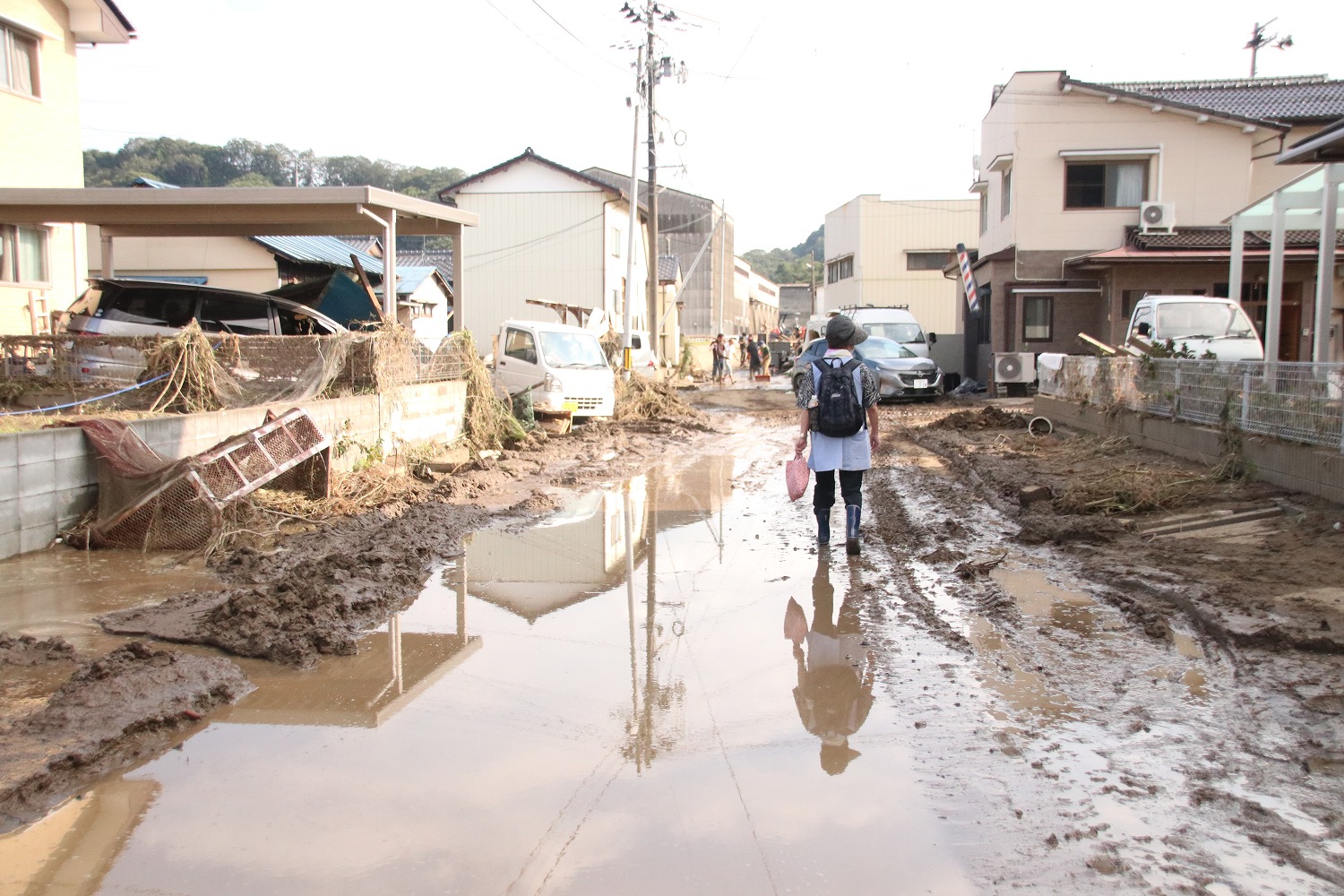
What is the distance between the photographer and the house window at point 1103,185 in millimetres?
24391

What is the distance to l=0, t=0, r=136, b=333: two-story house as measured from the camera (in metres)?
15.0

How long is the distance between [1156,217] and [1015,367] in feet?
17.0

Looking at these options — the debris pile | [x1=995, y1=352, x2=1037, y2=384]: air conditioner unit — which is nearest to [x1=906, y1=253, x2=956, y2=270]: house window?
[x1=995, y1=352, x2=1037, y2=384]: air conditioner unit

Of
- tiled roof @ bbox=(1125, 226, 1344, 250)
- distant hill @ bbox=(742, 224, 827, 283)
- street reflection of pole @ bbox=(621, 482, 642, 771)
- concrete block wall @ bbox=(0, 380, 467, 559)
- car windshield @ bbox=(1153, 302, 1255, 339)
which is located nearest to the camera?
street reflection of pole @ bbox=(621, 482, 642, 771)

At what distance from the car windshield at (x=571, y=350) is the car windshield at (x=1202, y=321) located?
29.7 feet

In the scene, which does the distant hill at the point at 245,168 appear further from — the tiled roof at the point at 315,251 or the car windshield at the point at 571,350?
the car windshield at the point at 571,350

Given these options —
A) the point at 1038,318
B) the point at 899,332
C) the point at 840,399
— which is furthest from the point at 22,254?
the point at 1038,318

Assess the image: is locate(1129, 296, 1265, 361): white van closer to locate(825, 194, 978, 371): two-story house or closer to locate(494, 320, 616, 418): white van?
locate(494, 320, 616, 418): white van

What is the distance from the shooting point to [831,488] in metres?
7.55

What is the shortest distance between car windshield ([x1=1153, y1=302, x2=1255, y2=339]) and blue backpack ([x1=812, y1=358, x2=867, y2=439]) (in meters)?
10.2

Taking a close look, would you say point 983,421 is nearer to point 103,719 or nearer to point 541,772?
point 541,772

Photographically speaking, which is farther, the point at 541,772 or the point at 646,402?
the point at 646,402

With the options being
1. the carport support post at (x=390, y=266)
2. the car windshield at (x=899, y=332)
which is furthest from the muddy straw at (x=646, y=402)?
the car windshield at (x=899, y=332)

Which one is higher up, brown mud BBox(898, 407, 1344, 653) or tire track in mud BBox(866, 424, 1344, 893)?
brown mud BBox(898, 407, 1344, 653)
